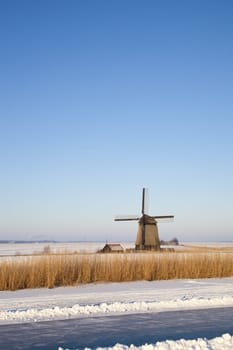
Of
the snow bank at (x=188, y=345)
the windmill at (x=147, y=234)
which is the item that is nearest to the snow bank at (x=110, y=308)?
the snow bank at (x=188, y=345)

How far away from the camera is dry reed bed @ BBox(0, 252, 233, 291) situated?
1293 centimetres

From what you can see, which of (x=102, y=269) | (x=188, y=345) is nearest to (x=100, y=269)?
(x=102, y=269)

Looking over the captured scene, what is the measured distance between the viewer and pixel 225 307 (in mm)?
9648

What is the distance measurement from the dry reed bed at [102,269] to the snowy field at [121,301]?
41 centimetres

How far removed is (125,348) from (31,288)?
24.5 ft

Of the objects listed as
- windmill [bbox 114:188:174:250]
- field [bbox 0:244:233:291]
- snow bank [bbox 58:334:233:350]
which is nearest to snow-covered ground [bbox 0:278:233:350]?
snow bank [bbox 58:334:233:350]

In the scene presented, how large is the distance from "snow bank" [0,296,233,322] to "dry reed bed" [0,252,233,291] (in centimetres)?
407

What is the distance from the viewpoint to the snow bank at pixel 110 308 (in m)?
8.29

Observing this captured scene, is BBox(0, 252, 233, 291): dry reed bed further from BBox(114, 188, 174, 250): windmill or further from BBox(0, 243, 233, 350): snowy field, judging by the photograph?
BBox(114, 188, 174, 250): windmill

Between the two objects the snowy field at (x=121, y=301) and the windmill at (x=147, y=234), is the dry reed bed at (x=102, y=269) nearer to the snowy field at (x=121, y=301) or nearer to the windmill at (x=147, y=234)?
the snowy field at (x=121, y=301)

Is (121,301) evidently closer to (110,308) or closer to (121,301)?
(121,301)

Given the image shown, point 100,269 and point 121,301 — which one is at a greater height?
point 100,269

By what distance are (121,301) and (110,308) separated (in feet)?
3.90

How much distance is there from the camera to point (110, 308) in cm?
906
